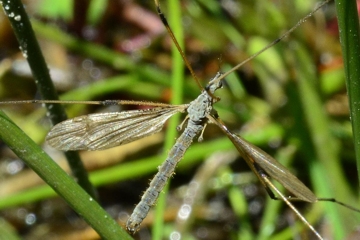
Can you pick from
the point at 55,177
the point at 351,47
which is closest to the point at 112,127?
the point at 55,177

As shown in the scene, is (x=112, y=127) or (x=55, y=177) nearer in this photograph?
(x=55, y=177)

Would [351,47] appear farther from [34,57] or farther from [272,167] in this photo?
[34,57]

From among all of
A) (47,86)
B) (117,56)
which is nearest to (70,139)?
(47,86)


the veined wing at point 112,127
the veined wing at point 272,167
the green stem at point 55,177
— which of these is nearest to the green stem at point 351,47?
the veined wing at point 272,167

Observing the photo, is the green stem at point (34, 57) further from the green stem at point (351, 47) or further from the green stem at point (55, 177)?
the green stem at point (351, 47)

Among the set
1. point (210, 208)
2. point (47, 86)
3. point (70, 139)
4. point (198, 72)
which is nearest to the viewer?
point (47, 86)

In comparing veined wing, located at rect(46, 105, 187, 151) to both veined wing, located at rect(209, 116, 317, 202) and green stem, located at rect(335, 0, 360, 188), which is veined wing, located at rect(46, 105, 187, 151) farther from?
green stem, located at rect(335, 0, 360, 188)

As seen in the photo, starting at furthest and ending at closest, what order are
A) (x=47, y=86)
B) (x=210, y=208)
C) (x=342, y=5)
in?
(x=210, y=208), (x=47, y=86), (x=342, y=5)

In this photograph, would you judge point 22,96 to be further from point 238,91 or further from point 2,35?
point 238,91
